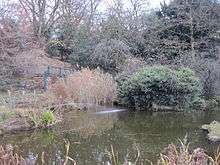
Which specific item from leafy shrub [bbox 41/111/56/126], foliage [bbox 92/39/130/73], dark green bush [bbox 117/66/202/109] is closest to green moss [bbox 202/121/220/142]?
leafy shrub [bbox 41/111/56/126]

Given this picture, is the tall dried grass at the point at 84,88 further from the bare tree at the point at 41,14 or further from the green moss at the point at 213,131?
the bare tree at the point at 41,14

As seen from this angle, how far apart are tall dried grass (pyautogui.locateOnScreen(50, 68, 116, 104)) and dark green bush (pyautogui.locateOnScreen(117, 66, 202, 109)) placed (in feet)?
3.33

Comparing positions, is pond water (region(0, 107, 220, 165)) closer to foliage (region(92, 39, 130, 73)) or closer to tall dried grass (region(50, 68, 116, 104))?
tall dried grass (region(50, 68, 116, 104))

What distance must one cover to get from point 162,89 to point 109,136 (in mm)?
6859

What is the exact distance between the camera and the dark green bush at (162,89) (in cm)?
1770

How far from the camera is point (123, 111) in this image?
16641 millimetres

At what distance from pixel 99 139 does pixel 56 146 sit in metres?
1.34

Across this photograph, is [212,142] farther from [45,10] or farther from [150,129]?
[45,10]

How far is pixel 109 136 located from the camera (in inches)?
447

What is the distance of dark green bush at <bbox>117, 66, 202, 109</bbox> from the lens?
1770cm

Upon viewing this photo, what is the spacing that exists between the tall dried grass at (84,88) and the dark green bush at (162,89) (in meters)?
1.01

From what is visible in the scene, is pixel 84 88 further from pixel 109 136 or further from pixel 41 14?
pixel 41 14

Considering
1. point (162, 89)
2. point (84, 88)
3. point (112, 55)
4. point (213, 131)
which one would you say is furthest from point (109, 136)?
point (112, 55)

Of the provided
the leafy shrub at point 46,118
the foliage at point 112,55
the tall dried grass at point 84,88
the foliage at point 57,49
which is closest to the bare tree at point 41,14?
the foliage at point 57,49
